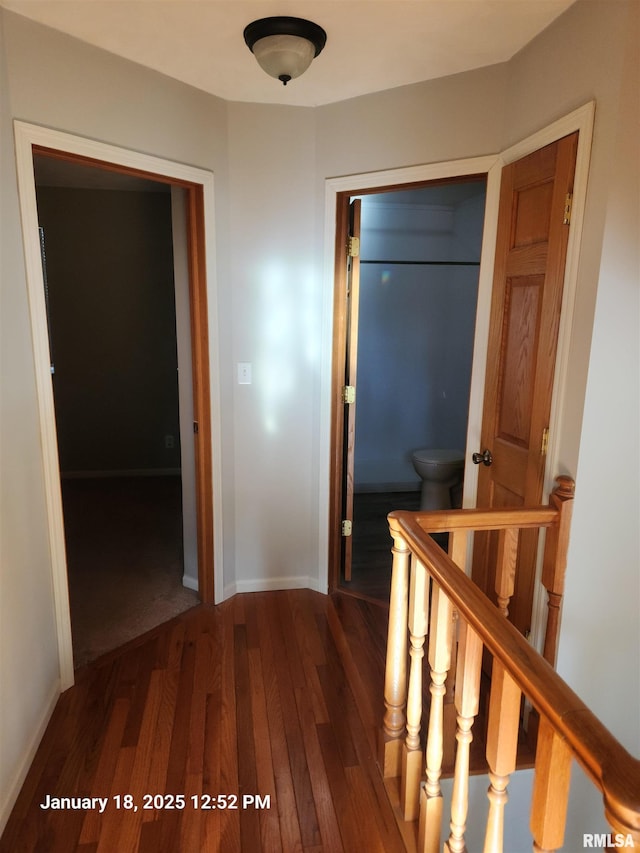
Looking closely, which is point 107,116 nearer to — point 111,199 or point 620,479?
point 620,479

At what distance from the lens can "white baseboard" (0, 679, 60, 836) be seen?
5.48 ft

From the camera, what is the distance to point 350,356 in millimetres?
2881

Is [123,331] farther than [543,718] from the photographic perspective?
Yes

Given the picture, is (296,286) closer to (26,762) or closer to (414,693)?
(414,693)

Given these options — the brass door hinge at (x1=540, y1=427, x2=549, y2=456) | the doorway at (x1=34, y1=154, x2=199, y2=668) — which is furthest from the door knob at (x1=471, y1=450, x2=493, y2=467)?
the doorway at (x1=34, y1=154, x2=199, y2=668)

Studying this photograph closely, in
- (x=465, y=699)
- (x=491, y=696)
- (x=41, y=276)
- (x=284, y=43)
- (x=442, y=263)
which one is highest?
(x=284, y=43)

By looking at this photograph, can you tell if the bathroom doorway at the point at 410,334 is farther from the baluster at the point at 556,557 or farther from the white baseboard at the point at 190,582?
the baluster at the point at 556,557

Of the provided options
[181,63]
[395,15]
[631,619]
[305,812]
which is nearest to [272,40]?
[395,15]

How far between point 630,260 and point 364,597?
6.82ft

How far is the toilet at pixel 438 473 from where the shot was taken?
381 centimetres

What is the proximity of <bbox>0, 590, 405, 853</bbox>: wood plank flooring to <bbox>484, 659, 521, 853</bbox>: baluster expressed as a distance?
0.68 m

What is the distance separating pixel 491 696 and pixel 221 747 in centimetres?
126

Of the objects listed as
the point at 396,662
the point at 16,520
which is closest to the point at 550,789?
the point at 396,662

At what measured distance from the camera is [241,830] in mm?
1675
